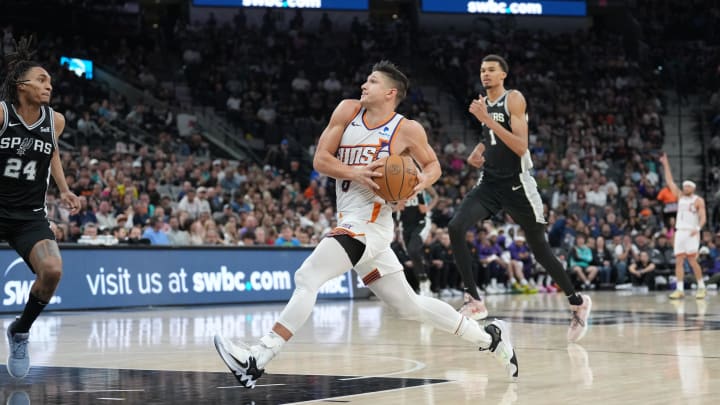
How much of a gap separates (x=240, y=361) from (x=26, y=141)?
2375mm

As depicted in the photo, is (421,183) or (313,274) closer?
(313,274)

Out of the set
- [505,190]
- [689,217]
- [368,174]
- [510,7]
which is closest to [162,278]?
[505,190]

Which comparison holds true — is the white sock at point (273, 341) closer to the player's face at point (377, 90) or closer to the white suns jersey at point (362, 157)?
the white suns jersey at point (362, 157)

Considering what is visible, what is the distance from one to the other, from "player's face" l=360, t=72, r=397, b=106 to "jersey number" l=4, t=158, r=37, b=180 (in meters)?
2.34

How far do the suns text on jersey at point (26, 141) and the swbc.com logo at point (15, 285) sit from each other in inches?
284

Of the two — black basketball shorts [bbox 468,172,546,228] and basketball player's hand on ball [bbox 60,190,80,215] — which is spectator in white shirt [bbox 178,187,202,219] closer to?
black basketball shorts [bbox 468,172,546,228]

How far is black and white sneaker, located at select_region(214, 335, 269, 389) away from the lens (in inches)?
225

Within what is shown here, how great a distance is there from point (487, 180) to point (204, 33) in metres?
Result: 21.2

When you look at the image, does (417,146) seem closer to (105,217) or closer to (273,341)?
(273,341)

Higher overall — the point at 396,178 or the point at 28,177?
the point at 28,177

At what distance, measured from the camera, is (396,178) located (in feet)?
19.8

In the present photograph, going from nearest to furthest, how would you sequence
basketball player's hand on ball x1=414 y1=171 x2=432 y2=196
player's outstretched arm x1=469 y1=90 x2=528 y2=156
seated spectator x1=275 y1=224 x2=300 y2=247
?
1. basketball player's hand on ball x1=414 y1=171 x2=432 y2=196
2. player's outstretched arm x1=469 y1=90 x2=528 y2=156
3. seated spectator x1=275 y1=224 x2=300 y2=247

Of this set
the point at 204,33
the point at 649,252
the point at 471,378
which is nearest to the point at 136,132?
the point at 204,33

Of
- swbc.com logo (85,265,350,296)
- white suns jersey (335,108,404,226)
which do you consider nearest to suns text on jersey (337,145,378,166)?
white suns jersey (335,108,404,226)
